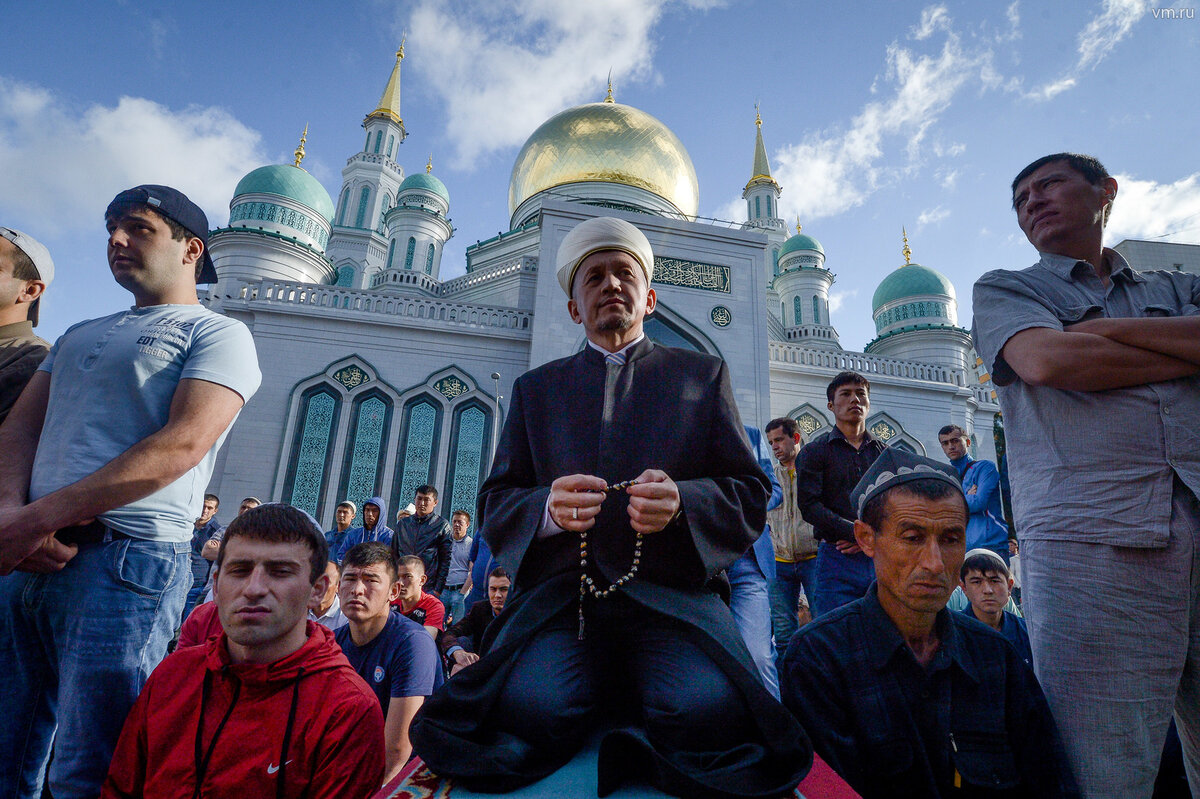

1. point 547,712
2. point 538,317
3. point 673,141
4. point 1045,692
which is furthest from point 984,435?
point 547,712

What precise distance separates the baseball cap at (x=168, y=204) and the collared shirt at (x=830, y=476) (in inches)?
118

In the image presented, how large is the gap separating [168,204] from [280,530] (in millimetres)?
1090

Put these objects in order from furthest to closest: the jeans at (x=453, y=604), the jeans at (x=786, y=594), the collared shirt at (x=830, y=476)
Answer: the jeans at (x=453, y=604) → the jeans at (x=786, y=594) → the collared shirt at (x=830, y=476)

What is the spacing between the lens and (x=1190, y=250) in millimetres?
7727

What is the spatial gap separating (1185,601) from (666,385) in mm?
1374

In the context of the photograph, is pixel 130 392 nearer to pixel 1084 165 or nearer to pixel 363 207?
pixel 1084 165

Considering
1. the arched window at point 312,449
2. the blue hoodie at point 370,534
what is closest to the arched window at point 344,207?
the arched window at point 312,449

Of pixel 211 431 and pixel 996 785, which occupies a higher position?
pixel 211 431

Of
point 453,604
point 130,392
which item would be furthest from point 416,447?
point 130,392

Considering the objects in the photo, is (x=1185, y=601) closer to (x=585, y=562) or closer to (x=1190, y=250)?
A: (x=585, y=562)

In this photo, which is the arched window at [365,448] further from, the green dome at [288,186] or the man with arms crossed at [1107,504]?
the man with arms crossed at [1107,504]

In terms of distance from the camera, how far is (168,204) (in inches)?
80.5

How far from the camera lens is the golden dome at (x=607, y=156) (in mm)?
19219

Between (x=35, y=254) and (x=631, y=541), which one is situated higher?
(x=35, y=254)
